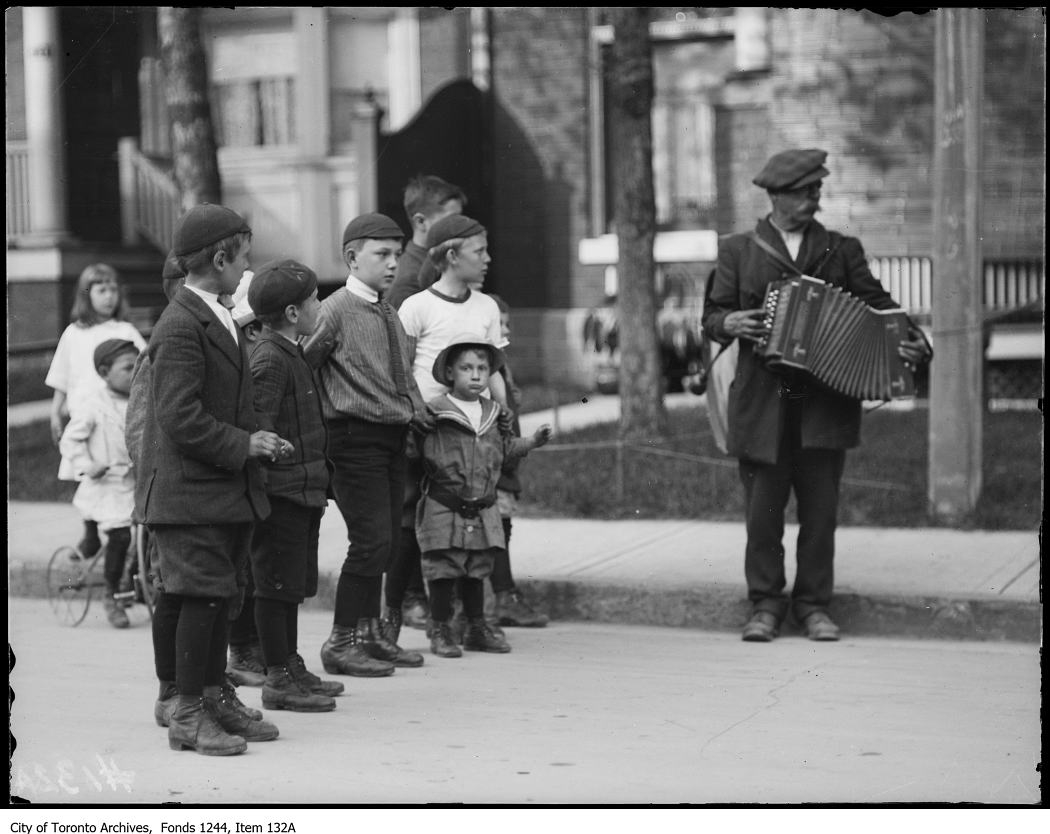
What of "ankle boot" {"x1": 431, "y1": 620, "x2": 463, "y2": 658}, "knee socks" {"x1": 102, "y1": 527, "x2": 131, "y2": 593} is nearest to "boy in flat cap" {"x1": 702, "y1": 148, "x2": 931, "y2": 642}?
"ankle boot" {"x1": 431, "y1": 620, "x2": 463, "y2": 658}

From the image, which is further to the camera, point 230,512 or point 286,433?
point 286,433

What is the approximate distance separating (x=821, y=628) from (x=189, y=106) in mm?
6846

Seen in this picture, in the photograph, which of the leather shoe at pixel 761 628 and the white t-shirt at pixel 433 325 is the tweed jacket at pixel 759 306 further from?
the white t-shirt at pixel 433 325

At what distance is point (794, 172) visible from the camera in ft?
25.4

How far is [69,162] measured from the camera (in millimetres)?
19969

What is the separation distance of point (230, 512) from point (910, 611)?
3.58 metres

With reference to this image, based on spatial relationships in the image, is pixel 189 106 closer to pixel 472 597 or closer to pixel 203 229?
pixel 472 597

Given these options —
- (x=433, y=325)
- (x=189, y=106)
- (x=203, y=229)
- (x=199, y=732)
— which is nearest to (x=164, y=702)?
(x=199, y=732)

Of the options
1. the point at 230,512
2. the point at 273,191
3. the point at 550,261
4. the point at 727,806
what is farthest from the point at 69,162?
the point at 727,806

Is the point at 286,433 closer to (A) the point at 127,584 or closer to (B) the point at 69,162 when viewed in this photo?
(A) the point at 127,584

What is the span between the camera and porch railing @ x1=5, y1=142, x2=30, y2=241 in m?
19.5

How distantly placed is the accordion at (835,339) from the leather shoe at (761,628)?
1093 mm

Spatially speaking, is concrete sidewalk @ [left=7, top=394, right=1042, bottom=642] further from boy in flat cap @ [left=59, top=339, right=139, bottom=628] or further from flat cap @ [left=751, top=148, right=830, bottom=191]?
flat cap @ [left=751, top=148, right=830, bottom=191]

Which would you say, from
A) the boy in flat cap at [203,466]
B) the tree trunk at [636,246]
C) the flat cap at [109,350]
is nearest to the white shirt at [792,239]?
the boy in flat cap at [203,466]
